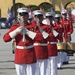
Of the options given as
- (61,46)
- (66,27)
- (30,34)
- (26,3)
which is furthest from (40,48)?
(26,3)

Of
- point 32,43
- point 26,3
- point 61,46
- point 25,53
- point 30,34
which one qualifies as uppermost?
point 30,34

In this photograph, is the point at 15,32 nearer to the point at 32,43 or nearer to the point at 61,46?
the point at 32,43

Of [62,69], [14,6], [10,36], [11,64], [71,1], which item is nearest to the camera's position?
[10,36]

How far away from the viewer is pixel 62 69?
1334cm

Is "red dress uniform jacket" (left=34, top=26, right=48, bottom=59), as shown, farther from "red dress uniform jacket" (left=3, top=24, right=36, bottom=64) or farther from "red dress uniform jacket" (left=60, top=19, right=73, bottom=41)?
"red dress uniform jacket" (left=60, top=19, right=73, bottom=41)

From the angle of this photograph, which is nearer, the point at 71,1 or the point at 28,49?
the point at 28,49

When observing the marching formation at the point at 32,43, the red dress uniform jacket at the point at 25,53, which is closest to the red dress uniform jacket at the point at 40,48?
the marching formation at the point at 32,43

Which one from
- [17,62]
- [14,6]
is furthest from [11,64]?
[14,6]

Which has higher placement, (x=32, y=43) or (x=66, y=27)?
(x=32, y=43)

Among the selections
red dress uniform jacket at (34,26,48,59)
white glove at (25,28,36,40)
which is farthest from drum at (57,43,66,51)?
white glove at (25,28,36,40)

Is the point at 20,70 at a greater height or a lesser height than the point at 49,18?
lesser

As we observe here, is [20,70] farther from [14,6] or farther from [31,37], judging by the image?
[14,6]

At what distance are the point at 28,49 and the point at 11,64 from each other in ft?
21.3

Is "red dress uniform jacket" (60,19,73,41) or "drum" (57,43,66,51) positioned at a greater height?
"red dress uniform jacket" (60,19,73,41)
